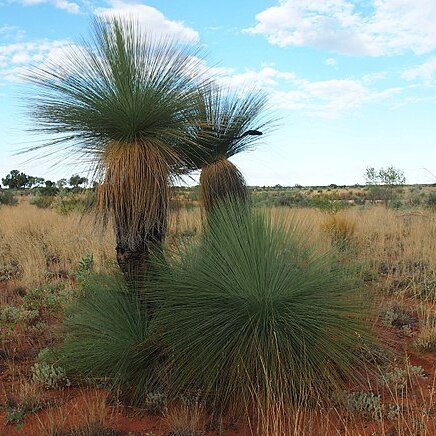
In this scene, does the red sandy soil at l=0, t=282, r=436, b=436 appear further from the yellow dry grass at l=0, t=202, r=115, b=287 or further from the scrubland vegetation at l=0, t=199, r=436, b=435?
the yellow dry grass at l=0, t=202, r=115, b=287

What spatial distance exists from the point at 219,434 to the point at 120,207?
6.68 ft

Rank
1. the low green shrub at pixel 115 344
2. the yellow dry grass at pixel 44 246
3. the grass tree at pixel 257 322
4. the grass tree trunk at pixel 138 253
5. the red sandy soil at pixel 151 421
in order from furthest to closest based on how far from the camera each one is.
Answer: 1. the yellow dry grass at pixel 44 246
2. the grass tree trunk at pixel 138 253
3. the low green shrub at pixel 115 344
4. the grass tree at pixel 257 322
5. the red sandy soil at pixel 151 421

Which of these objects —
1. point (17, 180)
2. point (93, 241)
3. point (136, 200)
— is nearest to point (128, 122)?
point (136, 200)

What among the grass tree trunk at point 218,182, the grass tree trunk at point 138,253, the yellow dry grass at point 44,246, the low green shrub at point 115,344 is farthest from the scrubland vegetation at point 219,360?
the yellow dry grass at point 44,246

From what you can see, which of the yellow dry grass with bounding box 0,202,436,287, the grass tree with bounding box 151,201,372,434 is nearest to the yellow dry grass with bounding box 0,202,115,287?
the yellow dry grass with bounding box 0,202,436,287

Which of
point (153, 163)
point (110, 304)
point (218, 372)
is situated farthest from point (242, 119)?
point (218, 372)

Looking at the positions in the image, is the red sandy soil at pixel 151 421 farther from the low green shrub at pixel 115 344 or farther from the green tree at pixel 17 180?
the green tree at pixel 17 180

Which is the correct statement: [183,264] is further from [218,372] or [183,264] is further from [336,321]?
[336,321]

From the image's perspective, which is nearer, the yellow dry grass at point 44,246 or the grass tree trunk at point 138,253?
the grass tree trunk at point 138,253

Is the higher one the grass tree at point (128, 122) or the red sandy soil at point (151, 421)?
the grass tree at point (128, 122)

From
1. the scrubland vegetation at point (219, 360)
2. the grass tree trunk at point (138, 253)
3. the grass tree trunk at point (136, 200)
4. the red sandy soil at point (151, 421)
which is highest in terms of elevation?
the grass tree trunk at point (136, 200)

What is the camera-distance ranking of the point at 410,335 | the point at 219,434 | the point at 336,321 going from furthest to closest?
1. the point at 410,335
2. the point at 336,321
3. the point at 219,434

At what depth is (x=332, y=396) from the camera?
3.79m

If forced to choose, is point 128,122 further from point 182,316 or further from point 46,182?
point 46,182
